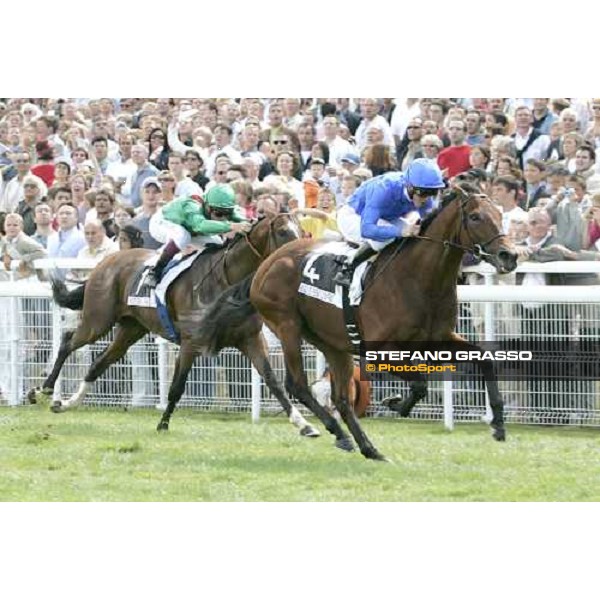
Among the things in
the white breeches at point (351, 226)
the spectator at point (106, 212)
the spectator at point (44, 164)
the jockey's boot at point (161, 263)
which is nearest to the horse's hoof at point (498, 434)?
the white breeches at point (351, 226)

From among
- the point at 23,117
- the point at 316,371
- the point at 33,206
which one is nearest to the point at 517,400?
the point at 316,371

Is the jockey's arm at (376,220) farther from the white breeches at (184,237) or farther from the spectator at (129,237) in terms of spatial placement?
the spectator at (129,237)

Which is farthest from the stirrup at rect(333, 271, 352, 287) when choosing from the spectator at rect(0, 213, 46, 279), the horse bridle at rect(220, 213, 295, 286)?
the spectator at rect(0, 213, 46, 279)

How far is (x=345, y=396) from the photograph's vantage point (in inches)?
354

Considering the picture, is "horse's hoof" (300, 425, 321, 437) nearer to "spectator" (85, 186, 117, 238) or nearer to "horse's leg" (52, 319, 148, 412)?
"horse's leg" (52, 319, 148, 412)

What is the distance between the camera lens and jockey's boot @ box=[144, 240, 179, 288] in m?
10.8

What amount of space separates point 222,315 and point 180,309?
931 millimetres

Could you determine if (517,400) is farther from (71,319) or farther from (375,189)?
(71,319)

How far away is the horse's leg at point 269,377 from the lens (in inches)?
389

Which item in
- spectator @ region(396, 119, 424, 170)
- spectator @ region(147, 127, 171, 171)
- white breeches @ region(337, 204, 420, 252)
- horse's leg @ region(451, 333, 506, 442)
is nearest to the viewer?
horse's leg @ region(451, 333, 506, 442)

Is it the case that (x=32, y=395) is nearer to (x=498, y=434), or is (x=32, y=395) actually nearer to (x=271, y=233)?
(x=271, y=233)

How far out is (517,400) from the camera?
10.1 metres

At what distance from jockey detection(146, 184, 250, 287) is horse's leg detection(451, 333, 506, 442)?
235 cm

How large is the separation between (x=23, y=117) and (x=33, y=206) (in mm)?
1147
